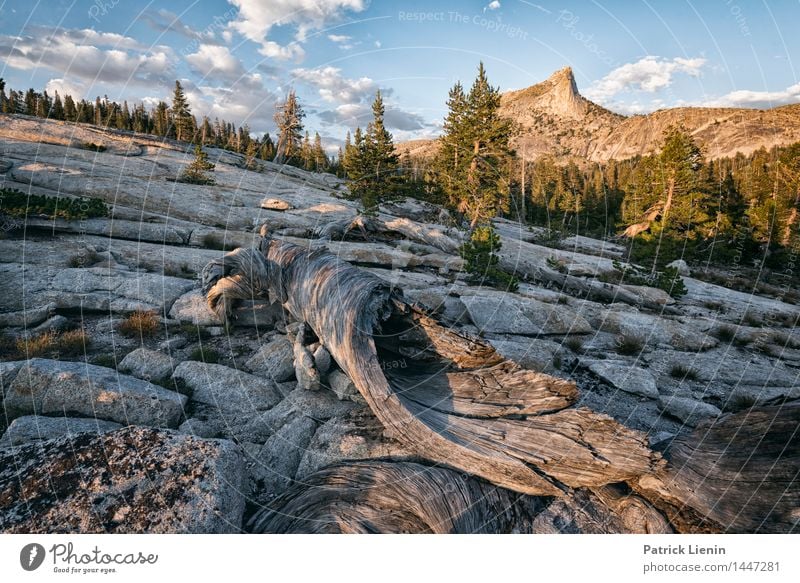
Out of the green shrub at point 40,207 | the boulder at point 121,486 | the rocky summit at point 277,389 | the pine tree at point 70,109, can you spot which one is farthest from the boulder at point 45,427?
the pine tree at point 70,109

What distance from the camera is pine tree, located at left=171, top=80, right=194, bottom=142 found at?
62062 millimetres

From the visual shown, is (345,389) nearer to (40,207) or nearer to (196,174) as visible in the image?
(40,207)

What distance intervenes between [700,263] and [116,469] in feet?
161

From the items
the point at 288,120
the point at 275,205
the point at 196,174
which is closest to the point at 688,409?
the point at 275,205

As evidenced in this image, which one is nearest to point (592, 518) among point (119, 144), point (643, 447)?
point (643, 447)

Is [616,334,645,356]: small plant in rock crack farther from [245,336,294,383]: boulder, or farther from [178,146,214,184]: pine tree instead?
[178,146,214,184]: pine tree

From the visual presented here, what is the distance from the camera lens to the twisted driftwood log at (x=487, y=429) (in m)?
3.88

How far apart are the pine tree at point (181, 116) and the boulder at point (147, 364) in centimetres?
6790

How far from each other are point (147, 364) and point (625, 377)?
389 inches

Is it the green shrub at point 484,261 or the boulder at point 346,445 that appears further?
the green shrub at point 484,261

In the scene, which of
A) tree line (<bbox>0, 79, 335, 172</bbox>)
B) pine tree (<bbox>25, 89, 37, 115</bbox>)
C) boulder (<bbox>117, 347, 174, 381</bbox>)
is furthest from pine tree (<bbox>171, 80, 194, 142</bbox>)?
boulder (<bbox>117, 347, 174, 381</bbox>)

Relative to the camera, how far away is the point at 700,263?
3806cm

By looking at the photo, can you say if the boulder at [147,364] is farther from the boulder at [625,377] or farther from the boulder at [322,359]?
the boulder at [625,377]

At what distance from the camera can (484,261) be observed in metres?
16.4
